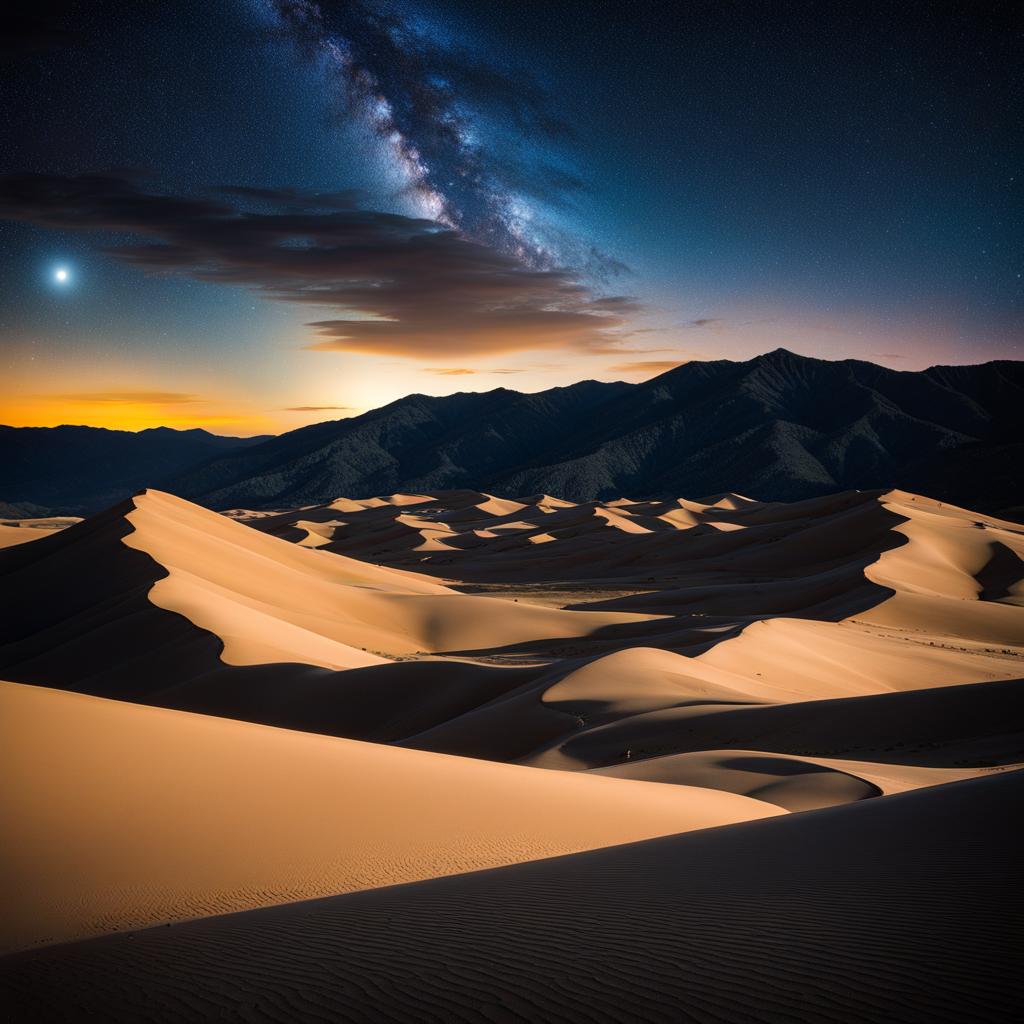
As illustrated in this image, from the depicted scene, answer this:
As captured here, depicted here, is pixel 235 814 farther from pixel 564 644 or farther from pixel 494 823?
pixel 564 644

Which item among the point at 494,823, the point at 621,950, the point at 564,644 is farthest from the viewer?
the point at 564,644

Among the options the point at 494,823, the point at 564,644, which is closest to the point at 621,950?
the point at 494,823

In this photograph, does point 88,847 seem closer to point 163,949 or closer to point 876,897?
point 163,949

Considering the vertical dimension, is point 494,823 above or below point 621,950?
below

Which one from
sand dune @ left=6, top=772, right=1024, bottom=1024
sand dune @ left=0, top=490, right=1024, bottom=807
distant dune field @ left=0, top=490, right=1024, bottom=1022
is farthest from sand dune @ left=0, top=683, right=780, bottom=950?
sand dune @ left=0, top=490, right=1024, bottom=807

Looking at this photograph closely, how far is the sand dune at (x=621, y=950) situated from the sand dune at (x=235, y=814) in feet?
2.73

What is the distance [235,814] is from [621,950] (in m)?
4.36

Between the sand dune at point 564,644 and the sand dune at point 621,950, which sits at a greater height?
the sand dune at point 621,950

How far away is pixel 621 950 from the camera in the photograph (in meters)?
3.80

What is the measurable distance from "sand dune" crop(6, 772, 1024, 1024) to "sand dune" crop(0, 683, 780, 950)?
0.83m

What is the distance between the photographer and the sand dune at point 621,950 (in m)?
3.18

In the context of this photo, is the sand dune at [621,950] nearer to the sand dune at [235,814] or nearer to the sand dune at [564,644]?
the sand dune at [235,814]

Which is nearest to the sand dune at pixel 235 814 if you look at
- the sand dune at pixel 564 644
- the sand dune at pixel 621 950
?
the sand dune at pixel 621 950

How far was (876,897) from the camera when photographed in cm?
448
